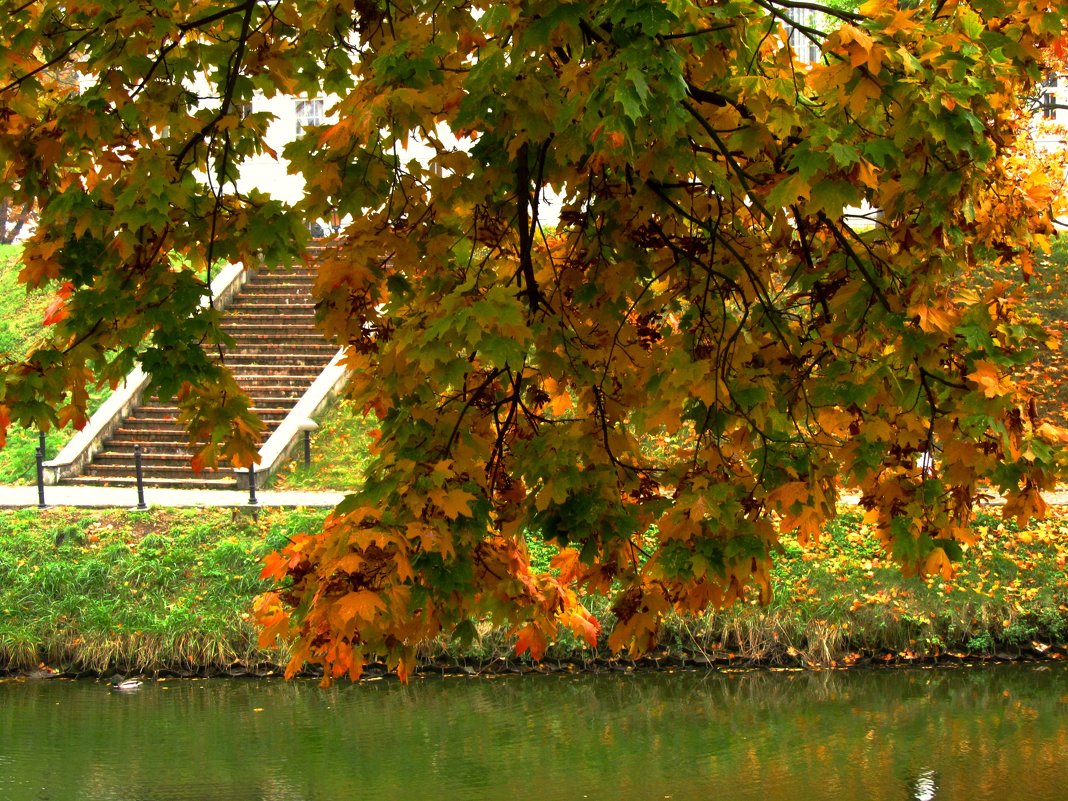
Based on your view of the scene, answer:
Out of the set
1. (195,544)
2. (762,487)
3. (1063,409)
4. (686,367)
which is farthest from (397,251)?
(1063,409)

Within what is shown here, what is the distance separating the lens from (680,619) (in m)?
13.0

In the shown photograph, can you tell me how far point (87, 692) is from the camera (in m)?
12.8

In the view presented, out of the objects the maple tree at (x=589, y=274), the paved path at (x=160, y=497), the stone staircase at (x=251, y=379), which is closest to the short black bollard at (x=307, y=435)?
the stone staircase at (x=251, y=379)

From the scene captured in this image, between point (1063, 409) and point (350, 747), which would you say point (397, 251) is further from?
point (1063, 409)

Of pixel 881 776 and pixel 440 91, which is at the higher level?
pixel 440 91

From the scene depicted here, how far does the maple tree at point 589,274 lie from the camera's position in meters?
5.31

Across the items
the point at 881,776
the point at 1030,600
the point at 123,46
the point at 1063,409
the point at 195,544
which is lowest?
the point at 881,776

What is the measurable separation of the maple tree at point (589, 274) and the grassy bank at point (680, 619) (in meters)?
6.44

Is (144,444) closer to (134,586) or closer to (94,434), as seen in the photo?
(94,434)

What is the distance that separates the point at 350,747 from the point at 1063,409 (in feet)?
33.7

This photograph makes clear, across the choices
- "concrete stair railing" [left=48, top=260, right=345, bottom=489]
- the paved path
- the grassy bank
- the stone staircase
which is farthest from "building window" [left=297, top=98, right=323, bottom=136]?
the grassy bank

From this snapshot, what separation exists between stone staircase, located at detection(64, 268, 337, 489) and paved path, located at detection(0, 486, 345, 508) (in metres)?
0.31

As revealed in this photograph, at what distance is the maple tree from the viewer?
17.4 feet

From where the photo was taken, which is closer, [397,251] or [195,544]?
[397,251]
